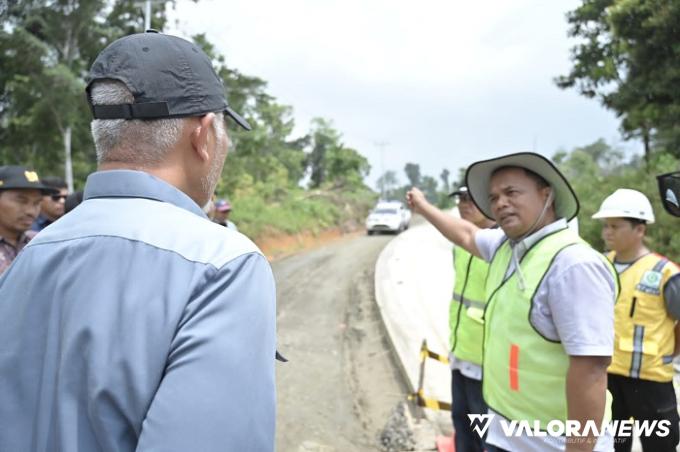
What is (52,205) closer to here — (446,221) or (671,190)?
(446,221)

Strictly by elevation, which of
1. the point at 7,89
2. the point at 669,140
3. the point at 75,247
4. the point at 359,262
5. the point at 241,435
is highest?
the point at 7,89

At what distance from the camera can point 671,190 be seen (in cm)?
259

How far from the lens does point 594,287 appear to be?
183cm

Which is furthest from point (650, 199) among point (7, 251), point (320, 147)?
point (320, 147)

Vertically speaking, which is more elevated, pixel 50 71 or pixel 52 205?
pixel 50 71

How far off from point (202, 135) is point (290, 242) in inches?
726

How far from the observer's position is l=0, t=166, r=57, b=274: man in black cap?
348 centimetres

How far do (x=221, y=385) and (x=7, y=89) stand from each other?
17046 millimetres

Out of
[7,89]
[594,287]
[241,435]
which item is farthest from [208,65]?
[7,89]

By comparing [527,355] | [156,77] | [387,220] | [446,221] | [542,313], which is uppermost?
[156,77]

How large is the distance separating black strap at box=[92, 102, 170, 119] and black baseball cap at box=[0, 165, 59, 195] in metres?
3.01

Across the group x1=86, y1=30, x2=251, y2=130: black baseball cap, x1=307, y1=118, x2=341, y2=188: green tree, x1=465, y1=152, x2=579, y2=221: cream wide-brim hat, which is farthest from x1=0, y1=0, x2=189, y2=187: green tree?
x1=307, y1=118, x2=341, y2=188: green tree

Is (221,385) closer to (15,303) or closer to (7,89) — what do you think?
(15,303)

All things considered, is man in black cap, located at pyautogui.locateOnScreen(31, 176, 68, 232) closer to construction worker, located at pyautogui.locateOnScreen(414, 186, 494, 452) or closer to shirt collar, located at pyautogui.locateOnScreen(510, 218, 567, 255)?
construction worker, located at pyautogui.locateOnScreen(414, 186, 494, 452)
